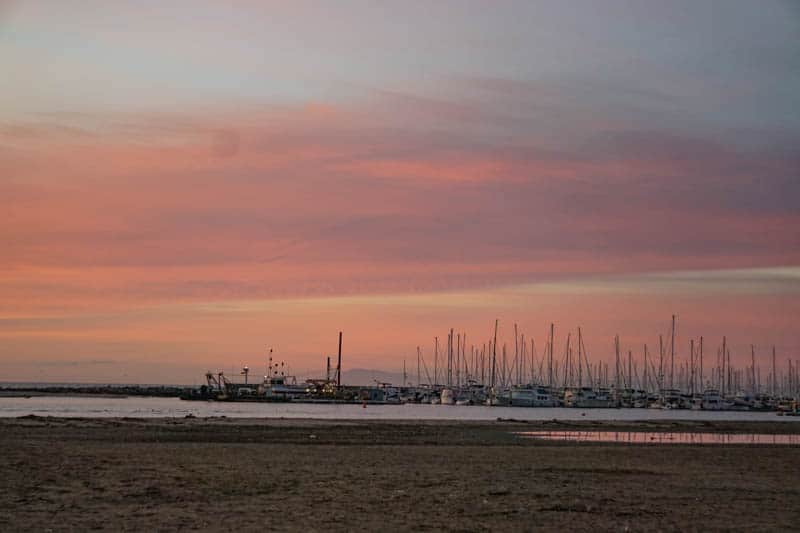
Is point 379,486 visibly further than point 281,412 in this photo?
No

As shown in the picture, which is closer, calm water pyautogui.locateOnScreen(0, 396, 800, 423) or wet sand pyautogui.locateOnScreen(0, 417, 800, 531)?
wet sand pyautogui.locateOnScreen(0, 417, 800, 531)

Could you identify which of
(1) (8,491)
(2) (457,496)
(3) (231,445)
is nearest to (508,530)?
(2) (457,496)

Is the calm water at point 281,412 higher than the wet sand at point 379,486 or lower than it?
higher

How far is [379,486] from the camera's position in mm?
25922

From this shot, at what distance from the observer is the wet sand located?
65.7 feet

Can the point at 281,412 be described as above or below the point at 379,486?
above

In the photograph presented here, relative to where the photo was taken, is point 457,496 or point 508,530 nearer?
point 508,530

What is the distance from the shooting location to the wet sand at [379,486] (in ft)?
65.7

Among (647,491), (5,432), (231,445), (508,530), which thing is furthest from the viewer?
(5,432)

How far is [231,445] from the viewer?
1602 inches

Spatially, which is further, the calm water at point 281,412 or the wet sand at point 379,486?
the calm water at point 281,412

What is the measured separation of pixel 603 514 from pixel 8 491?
Answer: 14404 mm

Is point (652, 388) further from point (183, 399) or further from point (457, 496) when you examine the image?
point (457, 496)

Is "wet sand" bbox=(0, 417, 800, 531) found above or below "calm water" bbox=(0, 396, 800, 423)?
below
